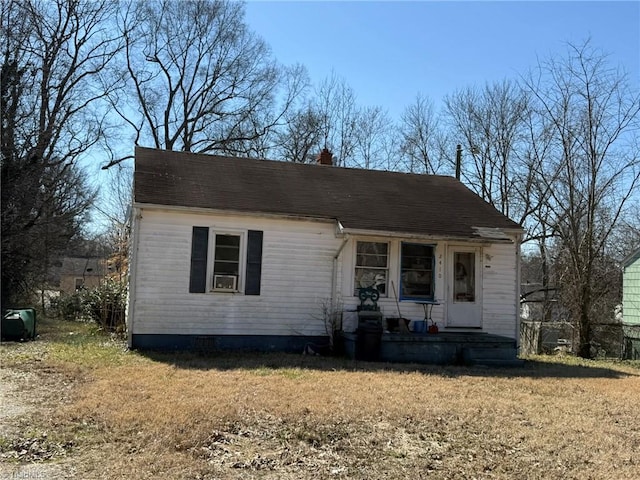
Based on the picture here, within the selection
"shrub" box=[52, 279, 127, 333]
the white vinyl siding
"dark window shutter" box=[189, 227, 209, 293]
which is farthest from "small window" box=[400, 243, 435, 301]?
"shrub" box=[52, 279, 127, 333]

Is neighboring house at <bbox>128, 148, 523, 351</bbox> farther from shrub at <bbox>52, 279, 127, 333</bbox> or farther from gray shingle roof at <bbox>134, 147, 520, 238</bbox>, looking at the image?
shrub at <bbox>52, 279, 127, 333</bbox>

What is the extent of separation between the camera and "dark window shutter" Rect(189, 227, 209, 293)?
11.9 m

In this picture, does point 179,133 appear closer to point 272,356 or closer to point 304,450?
point 272,356

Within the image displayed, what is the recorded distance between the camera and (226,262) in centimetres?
1220

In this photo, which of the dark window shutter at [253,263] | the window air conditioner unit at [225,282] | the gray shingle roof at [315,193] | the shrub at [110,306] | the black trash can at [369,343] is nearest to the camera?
the black trash can at [369,343]

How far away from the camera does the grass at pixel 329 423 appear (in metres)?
4.92

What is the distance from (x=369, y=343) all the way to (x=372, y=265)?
206 centimetres

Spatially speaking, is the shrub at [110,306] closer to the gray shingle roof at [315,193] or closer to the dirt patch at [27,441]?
the gray shingle roof at [315,193]

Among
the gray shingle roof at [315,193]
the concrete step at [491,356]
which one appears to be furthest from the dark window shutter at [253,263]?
the concrete step at [491,356]

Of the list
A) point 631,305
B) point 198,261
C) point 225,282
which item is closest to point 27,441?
point 198,261

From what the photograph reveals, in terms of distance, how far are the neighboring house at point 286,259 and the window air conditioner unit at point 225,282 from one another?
0.8 inches

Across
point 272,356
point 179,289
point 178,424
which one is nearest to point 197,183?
point 179,289

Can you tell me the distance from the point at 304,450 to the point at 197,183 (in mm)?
8736

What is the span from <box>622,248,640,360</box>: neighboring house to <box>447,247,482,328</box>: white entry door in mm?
5559
